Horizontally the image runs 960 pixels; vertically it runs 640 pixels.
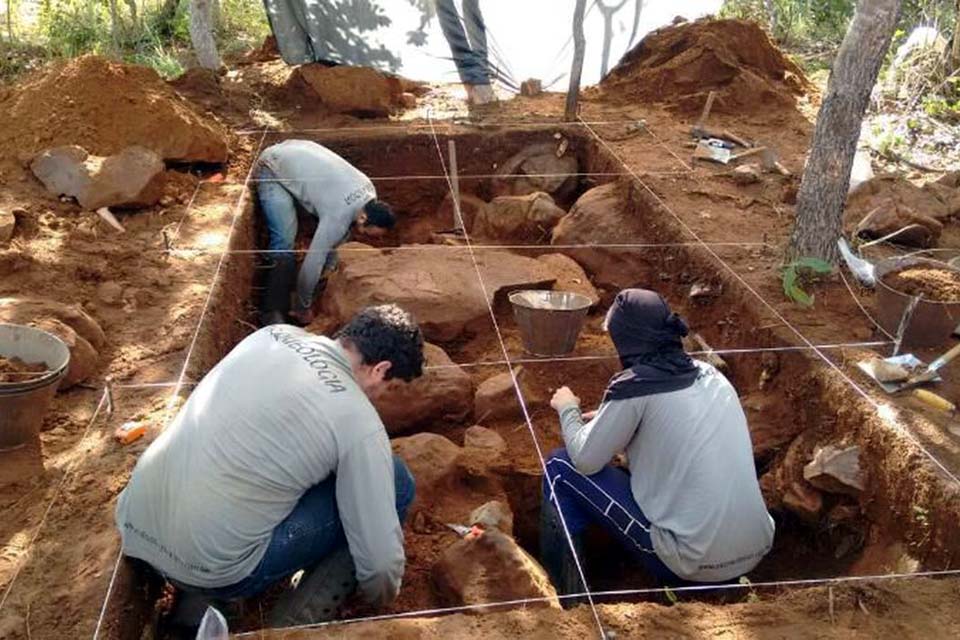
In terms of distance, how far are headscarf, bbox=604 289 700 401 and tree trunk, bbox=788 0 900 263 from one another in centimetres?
220

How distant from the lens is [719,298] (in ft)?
17.5

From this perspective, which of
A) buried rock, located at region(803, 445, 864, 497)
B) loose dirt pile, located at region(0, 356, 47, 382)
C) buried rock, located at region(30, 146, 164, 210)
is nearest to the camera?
loose dirt pile, located at region(0, 356, 47, 382)

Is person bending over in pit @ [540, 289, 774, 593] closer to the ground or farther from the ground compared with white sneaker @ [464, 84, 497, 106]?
closer to the ground

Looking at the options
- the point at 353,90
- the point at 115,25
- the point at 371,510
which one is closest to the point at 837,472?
the point at 371,510

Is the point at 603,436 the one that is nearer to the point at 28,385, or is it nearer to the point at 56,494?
the point at 56,494

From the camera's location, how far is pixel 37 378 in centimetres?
341

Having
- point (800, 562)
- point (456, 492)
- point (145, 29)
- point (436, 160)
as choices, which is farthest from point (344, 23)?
point (800, 562)

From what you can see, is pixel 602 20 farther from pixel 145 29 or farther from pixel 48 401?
pixel 48 401

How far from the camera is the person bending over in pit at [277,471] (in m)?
2.72

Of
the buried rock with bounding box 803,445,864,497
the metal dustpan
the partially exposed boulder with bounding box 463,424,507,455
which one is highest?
the metal dustpan

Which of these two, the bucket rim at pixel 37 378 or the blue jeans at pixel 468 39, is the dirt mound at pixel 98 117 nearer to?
the bucket rim at pixel 37 378

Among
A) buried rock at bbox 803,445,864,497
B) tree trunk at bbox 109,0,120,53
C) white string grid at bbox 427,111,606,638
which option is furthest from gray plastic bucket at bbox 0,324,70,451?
tree trunk at bbox 109,0,120,53

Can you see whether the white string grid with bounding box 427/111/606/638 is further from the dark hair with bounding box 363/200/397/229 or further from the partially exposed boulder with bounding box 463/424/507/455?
the dark hair with bounding box 363/200/397/229

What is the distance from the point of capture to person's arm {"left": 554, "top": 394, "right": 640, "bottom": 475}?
126 inches
